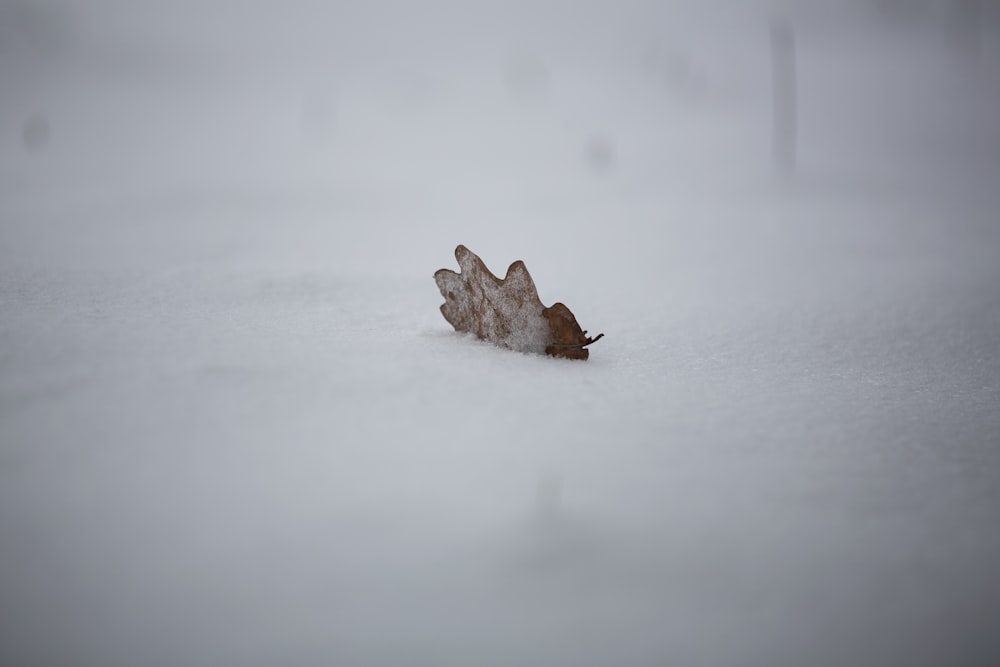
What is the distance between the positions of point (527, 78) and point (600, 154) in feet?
20.1

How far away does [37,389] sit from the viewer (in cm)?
150

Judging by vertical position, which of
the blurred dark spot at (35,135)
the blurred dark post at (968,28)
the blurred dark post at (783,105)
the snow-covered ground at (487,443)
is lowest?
the snow-covered ground at (487,443)

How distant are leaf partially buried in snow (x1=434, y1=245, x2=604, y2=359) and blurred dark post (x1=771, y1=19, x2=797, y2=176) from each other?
784 cm

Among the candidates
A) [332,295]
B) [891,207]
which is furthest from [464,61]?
[332,295]

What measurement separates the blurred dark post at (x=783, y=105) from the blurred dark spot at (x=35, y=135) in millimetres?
10012

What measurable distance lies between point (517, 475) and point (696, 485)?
1.25ft

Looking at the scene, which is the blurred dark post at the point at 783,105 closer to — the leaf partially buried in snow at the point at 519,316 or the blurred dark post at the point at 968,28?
the blurred dark post at the point at 968,28

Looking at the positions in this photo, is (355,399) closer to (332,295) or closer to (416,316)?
(416,316)

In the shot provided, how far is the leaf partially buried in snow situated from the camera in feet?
7.09

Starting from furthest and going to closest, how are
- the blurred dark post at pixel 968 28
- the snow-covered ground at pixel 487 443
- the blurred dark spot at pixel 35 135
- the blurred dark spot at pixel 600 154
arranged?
the blurred dark post at pixel 968 28 < the blurred dark spot at pixel 600 154 < the blurred dark spot at pixel 35 135 < the snow-covered ground at pixel 487 443

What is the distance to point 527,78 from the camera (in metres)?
14.7

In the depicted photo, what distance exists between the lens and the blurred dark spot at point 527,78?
13922 millimetres

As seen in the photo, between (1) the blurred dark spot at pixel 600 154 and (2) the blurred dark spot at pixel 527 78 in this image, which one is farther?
(2) the blurred dark spot at pixel 527 78

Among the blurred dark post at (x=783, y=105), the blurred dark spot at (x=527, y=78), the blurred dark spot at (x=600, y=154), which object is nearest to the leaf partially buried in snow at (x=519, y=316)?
the blurred dark spot at (x=600, y=154)
